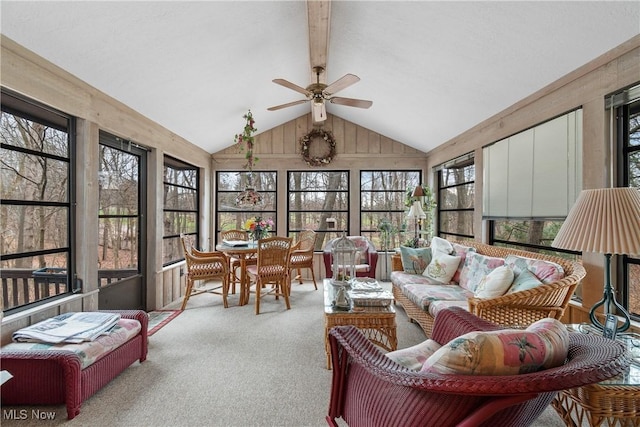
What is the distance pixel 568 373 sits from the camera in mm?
840

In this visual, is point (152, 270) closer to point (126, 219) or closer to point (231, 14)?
point (126, 219)

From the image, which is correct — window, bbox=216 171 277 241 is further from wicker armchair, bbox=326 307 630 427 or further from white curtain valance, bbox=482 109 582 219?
wicker armchair, bbox=326 307 630 427

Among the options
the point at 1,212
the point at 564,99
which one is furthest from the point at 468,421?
the point at 1,212

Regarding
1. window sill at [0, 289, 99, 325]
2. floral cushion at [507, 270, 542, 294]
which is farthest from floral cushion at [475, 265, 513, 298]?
window sill at [0, 289, 99, 325]

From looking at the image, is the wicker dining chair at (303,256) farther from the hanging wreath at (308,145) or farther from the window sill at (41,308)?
the window sill at (41,308)

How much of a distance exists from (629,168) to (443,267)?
→ 1.83 meters

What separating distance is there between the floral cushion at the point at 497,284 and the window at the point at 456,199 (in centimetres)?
197

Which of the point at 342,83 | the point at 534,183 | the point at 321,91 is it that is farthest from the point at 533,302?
the point at 321,91

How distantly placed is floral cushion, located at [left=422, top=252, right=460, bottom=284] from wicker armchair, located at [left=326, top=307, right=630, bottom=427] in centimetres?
233

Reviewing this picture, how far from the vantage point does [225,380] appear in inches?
89.5

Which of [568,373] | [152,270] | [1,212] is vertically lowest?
[152,270]

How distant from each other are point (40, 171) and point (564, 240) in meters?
3.67

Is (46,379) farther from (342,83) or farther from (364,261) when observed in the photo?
(364,261)

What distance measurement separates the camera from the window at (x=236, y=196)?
19.0 ft
